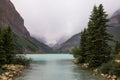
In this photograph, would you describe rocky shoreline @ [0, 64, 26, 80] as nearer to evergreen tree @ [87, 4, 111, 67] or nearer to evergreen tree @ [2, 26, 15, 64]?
evergreen tree @ [2, 26, 15, 64]

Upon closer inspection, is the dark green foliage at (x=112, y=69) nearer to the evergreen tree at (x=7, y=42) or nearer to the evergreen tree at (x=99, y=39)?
the evergreen tree at (x=99, y=39)

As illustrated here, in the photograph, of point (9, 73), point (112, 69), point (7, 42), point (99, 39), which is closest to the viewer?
point (112, 69)

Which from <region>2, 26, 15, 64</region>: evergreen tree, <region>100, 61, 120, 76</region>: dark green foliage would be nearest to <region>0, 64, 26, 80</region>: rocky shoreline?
<region>2, 26, 15, 64</region>: evergreen tree

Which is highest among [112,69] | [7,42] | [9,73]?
[7,42]

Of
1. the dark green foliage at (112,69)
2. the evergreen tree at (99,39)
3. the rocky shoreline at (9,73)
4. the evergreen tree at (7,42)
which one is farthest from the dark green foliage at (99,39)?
the evergreen tree at (7,42)

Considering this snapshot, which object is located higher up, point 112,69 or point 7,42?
point 7,42

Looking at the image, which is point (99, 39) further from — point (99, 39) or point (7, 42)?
point (7, 42)

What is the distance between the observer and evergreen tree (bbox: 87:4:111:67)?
55.4 m

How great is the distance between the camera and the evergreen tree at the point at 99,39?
55.4 meters

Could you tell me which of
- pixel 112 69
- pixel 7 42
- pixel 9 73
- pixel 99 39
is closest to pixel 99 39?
pixel 99 39

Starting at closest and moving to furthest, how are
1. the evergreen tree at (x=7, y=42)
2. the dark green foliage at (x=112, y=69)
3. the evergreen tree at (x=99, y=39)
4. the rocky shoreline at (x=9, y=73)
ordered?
the rocky shoreline at (x=9, y=73) → the dark green foliage at (x=112, y=69) → the evergreen tree at (x=99, y=39) → the evergreen tree at (x=7, y=42)

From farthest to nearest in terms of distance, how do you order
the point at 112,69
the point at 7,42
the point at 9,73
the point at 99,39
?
the point at 7,42
the point at 99,39
the point at 9,73
the point at 112,69

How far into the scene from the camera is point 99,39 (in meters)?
54.6

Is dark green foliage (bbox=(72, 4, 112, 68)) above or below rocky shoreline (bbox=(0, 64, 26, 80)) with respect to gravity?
above
